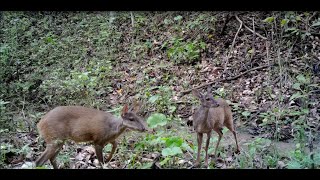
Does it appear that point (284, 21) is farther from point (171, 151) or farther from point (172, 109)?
point (171, 151)

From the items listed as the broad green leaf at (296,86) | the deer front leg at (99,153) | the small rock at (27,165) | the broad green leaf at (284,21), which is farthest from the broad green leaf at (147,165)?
the broad green leaf at (284,21)

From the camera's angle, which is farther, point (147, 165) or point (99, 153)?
point (99, 153)

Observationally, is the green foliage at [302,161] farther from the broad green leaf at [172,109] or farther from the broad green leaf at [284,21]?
the broad green leaf at [284,21]

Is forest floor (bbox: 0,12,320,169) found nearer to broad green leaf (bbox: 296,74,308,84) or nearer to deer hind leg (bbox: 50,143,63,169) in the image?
broad green leaf (bbox: 296,74,308,84)

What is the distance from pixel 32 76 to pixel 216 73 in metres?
3.04

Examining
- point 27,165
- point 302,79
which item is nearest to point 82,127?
point 27,165

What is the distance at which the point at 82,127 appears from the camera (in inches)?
177

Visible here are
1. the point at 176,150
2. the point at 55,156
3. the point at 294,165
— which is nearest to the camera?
the point at 294,165

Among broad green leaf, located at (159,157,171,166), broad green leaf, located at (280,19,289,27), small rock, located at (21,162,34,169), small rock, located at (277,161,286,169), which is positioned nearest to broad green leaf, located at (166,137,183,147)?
broad green leaf, located at (159,157,171,166)
